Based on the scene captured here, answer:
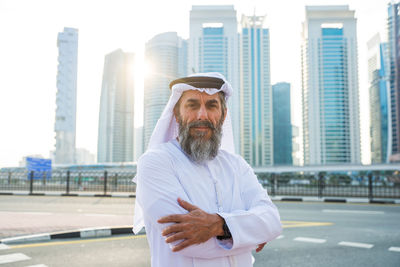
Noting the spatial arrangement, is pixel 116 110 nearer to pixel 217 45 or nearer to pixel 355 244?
pixel 217 45

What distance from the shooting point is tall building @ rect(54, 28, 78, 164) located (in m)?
117

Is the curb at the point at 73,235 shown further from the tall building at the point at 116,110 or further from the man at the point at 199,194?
the tall building at the point at 116,110

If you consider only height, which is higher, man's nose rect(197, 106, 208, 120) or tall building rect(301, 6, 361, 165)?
tall building rect(301, 6, 361, 165)

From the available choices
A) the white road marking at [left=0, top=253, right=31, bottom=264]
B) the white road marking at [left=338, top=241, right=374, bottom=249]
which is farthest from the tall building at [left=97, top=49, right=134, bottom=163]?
the white road marking at [left=338, top=241, right=374, bottom=249]

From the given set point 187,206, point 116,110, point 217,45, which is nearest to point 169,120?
point 187,206

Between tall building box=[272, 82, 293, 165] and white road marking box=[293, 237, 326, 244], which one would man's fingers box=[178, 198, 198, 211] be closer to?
white road marking box=[293, 237, 326, 244]

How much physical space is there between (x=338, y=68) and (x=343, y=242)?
438ft

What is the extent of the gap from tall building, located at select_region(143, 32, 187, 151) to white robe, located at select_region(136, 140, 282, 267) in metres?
121

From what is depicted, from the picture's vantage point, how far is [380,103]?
134750 mm

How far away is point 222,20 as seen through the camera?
123375 mm

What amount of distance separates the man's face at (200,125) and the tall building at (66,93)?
125973 millimetres

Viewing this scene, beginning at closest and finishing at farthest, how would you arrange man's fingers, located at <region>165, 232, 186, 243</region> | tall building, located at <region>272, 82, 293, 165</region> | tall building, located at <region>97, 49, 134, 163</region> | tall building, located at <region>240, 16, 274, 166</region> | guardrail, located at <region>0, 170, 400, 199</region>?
man's fingers, located at <region>165, 232, 186, 243</region>
guardrail, located at <region>0, 170, 400, 199</region>
tall building, located at <region>240, 16, 274, 166</region>
tall building, located at <region>272, 82, 293, 165</region>
tall building, located at <region>97, 49, 134, 163</region>

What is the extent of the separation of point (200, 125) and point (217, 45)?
122340 mm

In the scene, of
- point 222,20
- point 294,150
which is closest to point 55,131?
point 222,20
